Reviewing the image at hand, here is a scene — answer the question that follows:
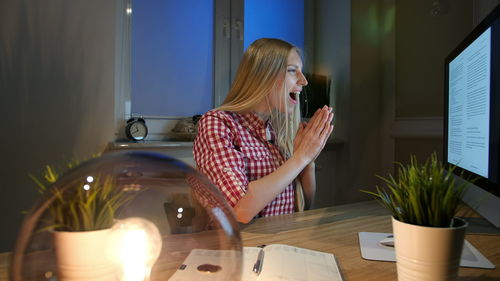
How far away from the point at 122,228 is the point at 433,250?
37 cm

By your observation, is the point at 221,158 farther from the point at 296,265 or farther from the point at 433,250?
the point at 433,250

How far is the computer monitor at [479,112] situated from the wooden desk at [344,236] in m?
0.15

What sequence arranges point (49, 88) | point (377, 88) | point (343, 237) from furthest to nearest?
point (377, 88)
point (49, 88)
point (343, 237)

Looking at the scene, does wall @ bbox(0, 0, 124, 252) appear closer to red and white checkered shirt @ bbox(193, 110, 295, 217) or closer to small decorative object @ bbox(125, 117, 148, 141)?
small decorative object @ bbox(125, 117, 148, 141)

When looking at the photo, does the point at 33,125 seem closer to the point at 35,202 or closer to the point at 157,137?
the point at 157,137

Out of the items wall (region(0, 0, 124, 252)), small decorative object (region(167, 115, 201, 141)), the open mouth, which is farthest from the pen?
small decorative object (region(167, 115, 201, 141))

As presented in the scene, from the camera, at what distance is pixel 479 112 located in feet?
2.77

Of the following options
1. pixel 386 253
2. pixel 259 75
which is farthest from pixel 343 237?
pixel 259 75

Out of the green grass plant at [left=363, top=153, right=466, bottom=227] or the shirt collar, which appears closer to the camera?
the green grass plant at [left=363, top=153, right=466, bottom=227]

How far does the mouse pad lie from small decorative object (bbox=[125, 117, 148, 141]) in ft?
4.60

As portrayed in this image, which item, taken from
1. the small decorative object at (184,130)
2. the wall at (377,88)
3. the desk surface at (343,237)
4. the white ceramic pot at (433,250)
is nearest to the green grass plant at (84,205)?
the desk surface at (343,237)

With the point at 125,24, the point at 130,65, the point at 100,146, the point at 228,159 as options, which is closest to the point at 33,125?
the point at 100,146

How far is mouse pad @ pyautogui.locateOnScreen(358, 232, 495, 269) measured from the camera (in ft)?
Answer: 1.96

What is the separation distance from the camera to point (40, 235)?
12.5 inches
